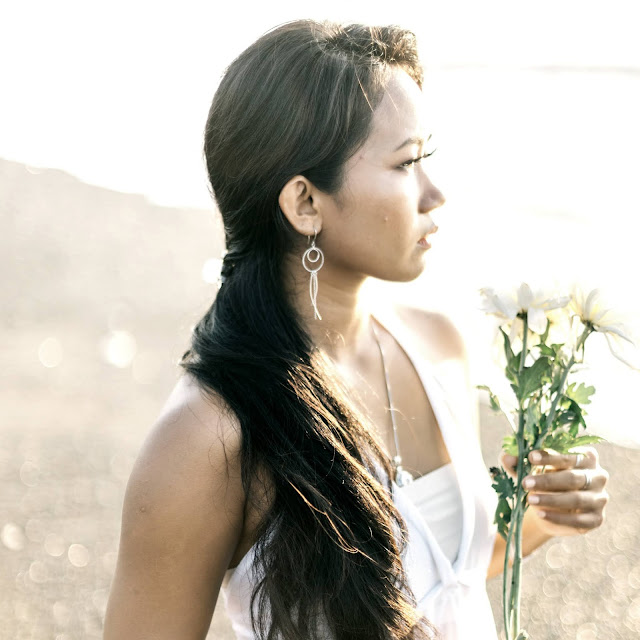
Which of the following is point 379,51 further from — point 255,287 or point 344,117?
point 255,287

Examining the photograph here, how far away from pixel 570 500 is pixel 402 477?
0.43 metres

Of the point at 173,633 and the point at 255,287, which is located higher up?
the point at 255,287

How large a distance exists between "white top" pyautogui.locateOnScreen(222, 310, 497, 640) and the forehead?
686mm

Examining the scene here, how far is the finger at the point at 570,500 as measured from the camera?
186cm

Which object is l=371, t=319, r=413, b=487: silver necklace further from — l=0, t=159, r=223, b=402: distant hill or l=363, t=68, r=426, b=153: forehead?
l=0, t=159, r=223, b=402: distant hill

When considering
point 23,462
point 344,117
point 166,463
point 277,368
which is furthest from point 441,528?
point 23,462

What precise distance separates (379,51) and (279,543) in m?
1.20

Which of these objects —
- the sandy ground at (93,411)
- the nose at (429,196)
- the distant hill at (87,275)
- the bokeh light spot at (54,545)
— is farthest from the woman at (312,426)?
the distant hill at (87,275)

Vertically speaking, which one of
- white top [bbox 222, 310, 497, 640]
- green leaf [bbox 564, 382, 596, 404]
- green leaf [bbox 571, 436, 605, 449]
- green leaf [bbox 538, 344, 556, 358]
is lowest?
white top [bbox 222, 310, 497, 640]

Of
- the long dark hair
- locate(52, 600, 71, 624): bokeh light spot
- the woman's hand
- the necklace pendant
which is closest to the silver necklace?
the necklace pendant

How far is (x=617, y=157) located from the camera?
30.2 feet

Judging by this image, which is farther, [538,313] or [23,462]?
[23,462]

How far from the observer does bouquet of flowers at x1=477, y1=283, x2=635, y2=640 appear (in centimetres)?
172

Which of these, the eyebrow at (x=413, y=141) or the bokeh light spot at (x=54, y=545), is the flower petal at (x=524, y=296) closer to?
the eyebrow at (x=413, y=141)
